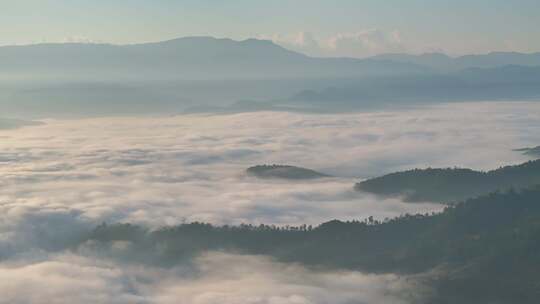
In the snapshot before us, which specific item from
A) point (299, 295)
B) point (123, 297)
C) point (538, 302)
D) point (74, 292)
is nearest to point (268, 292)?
point (299, 295)

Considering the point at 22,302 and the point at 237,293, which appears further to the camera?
the point at 237,293

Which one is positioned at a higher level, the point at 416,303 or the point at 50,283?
the point at 50,283

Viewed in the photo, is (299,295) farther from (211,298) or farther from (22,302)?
(22,302)

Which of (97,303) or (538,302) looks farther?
(538,302)

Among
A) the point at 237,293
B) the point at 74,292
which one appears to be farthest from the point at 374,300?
the point at 74,292

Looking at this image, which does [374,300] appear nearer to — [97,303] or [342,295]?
[342,295]

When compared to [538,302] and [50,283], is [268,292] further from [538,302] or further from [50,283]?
[538,302]

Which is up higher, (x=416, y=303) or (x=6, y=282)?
(x=6, y=282)
